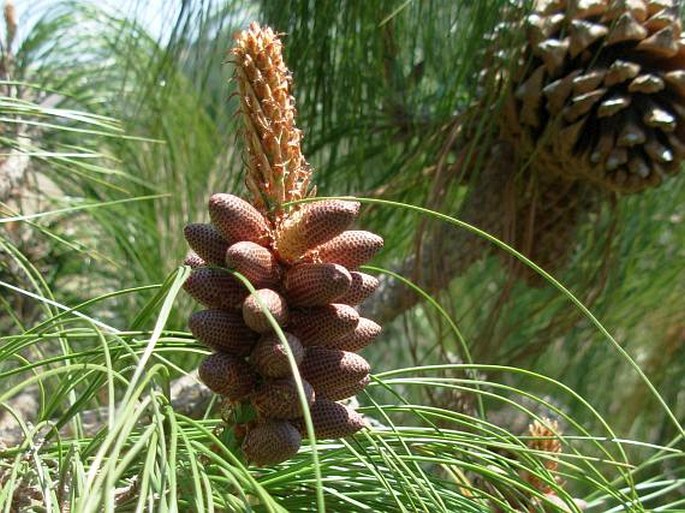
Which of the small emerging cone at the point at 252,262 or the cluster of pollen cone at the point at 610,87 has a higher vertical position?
the cluster of pollen cone at the point at 610,87

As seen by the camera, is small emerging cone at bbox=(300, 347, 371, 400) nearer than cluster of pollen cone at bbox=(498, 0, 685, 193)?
Yes

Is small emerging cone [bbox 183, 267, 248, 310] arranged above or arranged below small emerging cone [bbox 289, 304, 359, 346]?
above

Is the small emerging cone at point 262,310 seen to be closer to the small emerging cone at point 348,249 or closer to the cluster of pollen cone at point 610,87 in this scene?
the small emerging cone at point 348,249

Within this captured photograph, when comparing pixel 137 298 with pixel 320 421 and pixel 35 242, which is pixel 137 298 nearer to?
pixel 35 242

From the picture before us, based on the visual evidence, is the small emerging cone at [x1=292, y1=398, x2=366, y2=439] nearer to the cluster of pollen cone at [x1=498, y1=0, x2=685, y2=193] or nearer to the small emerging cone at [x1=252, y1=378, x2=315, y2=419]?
the small emerging cone at [x1=252, y1=378, x2=315, y2=419]

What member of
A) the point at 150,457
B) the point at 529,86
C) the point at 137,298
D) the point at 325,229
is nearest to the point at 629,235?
the point at 529,86

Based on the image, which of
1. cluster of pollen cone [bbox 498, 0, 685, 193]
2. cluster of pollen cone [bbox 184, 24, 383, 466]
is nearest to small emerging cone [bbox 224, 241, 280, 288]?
cluster of pollen cone [bbox 184, 24, 383, 466]

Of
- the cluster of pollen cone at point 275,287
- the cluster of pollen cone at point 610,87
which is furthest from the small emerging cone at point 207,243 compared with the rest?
the cluster of pollen cone at point 610,87
